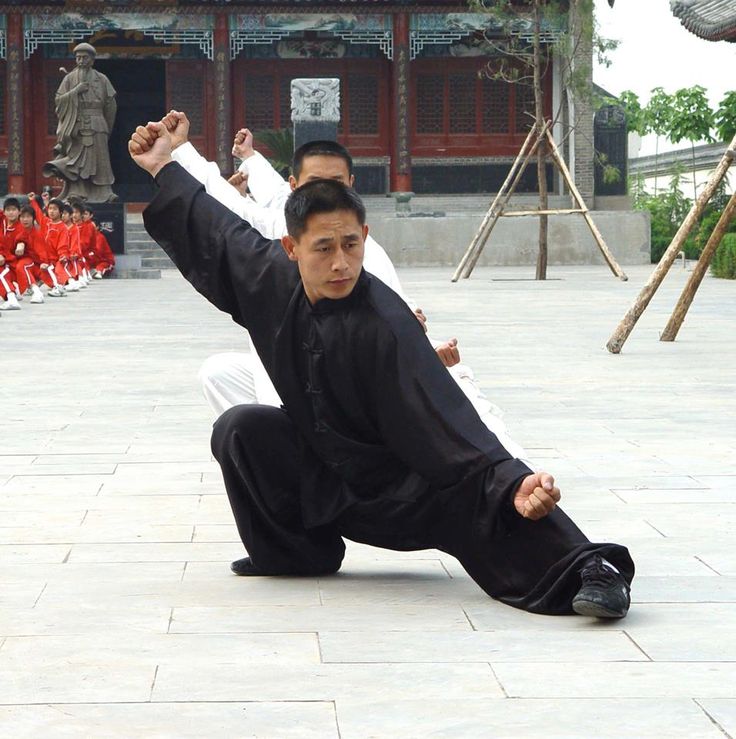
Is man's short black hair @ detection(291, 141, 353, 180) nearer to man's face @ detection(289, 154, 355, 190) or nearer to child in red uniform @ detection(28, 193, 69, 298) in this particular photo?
man's face @ detection(289, 154, 355, 190)

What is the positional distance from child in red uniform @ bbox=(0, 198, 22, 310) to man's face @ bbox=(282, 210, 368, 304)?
1422 centimetres

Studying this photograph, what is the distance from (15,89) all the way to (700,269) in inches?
746

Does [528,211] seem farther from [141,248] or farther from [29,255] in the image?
[141,248]

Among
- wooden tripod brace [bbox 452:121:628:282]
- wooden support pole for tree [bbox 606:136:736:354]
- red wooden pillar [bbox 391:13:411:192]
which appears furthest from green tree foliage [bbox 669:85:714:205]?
wooden support pole for tree [bbox 606:136:736:354]

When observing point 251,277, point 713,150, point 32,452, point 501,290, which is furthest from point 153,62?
point 251,277

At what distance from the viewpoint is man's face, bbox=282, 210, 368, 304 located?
434 centimetres

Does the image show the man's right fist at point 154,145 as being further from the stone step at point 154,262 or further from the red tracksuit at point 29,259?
the stone step at point 154,262

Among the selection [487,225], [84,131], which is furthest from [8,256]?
[84,131]

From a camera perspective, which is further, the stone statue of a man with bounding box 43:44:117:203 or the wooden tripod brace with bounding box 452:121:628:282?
the stone statue of a man with bounding box 43:44:117:203

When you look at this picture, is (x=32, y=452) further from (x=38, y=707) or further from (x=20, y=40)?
(x=20, y=40)

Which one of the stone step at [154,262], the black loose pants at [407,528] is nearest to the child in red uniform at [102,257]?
the stone step at [154,262]

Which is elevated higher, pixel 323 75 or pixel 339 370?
pixel 323 75

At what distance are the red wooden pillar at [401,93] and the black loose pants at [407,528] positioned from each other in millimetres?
24511

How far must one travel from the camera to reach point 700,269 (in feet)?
40.0
